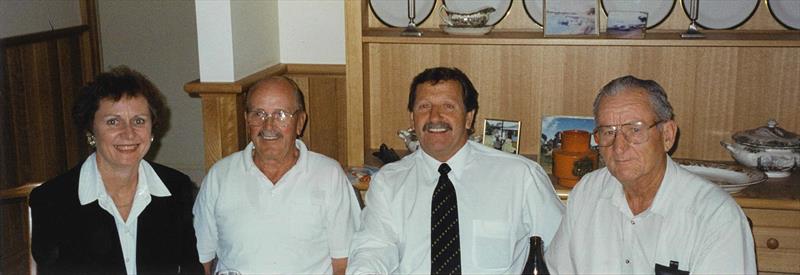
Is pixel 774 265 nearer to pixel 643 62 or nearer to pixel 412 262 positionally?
pixel 643 62

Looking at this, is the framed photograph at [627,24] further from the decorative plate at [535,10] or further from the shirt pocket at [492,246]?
the shirt pocket at [492,246]

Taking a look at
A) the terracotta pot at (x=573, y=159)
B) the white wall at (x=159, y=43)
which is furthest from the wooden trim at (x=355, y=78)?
the white wall at (x=159, y=43)

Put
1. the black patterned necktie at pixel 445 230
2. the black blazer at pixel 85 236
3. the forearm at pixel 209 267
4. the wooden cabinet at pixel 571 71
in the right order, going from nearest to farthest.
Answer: the black blazer at pixel 85 236
the black patterned necktie at pixel 445 230
the forearm at pixel 209 267
the wooden cabinet at pixel 571 71

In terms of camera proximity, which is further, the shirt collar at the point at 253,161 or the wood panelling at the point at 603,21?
the wood panelling at the point at 603,21

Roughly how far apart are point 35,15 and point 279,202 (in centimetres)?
288

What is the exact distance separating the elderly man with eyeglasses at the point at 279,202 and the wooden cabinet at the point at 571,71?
93cm

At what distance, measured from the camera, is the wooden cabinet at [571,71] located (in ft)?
10.8

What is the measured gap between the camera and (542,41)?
3234mm

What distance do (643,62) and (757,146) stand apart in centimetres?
56

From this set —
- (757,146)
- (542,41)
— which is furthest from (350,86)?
(757,146)

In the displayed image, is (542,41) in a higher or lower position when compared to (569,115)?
higher

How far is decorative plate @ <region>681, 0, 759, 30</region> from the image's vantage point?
331 cm

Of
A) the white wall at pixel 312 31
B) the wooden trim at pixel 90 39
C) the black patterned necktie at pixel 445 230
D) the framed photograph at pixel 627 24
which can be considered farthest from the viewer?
the wooden trim at pixel 90 39

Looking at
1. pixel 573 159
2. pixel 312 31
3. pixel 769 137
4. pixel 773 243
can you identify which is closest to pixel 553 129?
pixel 573 159
